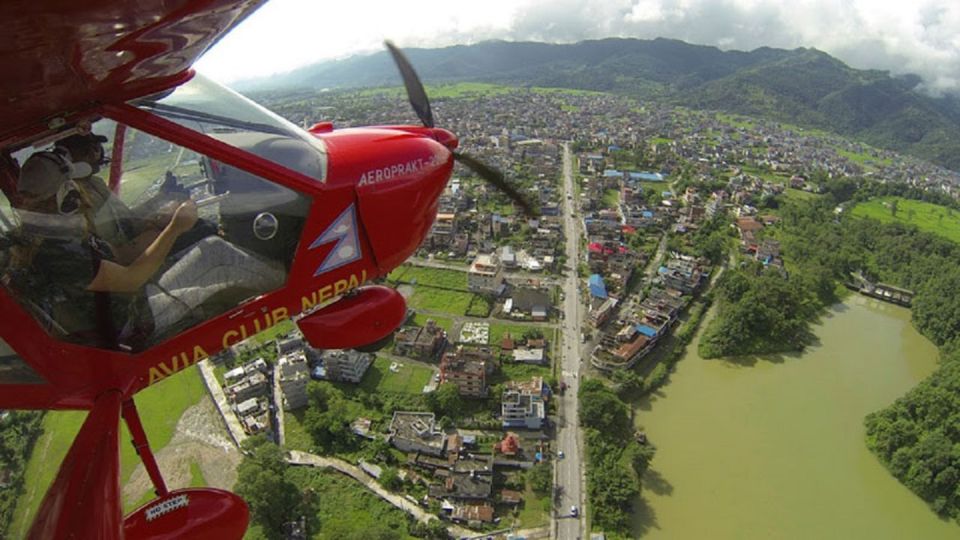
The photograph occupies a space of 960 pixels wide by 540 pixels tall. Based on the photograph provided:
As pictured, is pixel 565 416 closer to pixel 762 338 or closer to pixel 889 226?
pixel 762 338

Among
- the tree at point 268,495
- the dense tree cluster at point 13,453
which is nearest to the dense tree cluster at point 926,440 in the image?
the tree at point 268,495

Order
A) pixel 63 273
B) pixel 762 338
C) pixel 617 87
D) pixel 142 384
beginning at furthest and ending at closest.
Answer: pixel 617 87
pixel 762 338
pixel 142 384
pixel 63 273

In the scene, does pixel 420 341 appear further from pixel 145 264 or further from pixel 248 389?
pixel 145 264

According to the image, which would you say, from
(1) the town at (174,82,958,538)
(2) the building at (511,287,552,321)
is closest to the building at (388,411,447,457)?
(1) the town at (174,82,958,538)

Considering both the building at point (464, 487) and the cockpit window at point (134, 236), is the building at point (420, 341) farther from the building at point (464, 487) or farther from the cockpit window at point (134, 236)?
the cockpit window at point (134, 236)

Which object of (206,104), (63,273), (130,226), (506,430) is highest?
(206,104)

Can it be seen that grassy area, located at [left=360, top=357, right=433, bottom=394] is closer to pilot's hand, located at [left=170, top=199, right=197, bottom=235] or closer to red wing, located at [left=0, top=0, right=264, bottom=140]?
pilot's hand, located at [left=170, top=199, right=197, bottom=235]

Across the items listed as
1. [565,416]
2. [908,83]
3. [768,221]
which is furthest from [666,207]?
[908,83]
